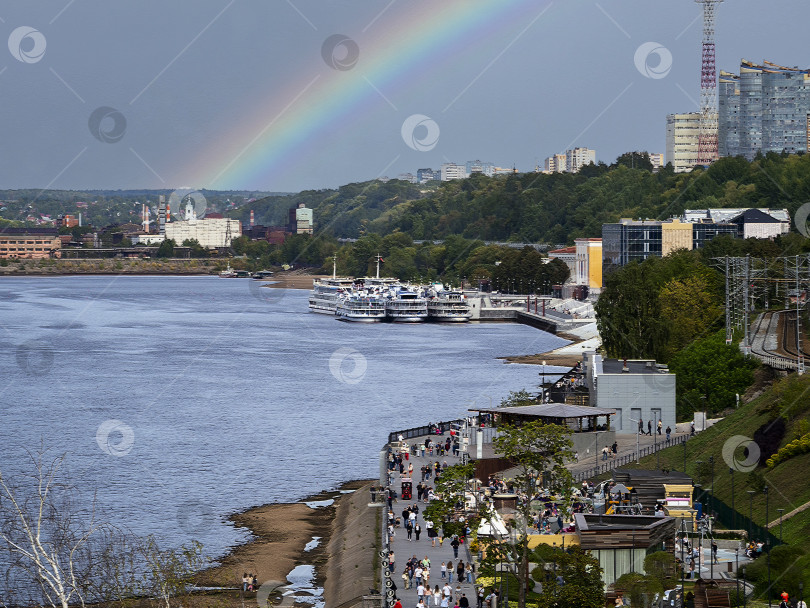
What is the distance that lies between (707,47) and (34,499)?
113644 mm

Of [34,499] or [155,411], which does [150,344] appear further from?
[34,499]

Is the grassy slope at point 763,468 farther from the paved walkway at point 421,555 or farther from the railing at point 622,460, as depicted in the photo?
the paved walkway at point 421,555

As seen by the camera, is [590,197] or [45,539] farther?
[590,197]

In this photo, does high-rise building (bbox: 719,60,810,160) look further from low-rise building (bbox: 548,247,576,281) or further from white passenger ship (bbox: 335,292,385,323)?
white passenger ship (bbox: 335,292,385,323)

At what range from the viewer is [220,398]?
51.4 m

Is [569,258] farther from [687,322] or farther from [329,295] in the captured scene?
[687,322]

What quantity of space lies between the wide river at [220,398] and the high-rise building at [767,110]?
251ft

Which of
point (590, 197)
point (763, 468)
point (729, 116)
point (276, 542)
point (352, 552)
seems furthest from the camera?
point (729, 116)

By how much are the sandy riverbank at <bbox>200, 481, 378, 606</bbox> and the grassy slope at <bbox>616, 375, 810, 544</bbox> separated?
255 inches

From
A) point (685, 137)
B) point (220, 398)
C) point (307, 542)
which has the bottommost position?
point (307, 542)

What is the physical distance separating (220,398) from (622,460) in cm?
2762

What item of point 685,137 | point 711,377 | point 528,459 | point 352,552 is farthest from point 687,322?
point 685,137

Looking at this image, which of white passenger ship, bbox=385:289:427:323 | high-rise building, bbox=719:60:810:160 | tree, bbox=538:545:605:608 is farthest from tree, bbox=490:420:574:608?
high-rise building, bbox=719:60:810:160

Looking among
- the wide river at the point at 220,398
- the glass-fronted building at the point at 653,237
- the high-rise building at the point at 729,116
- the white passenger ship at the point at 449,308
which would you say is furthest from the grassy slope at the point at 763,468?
the high-rise building at the point at 729,116
